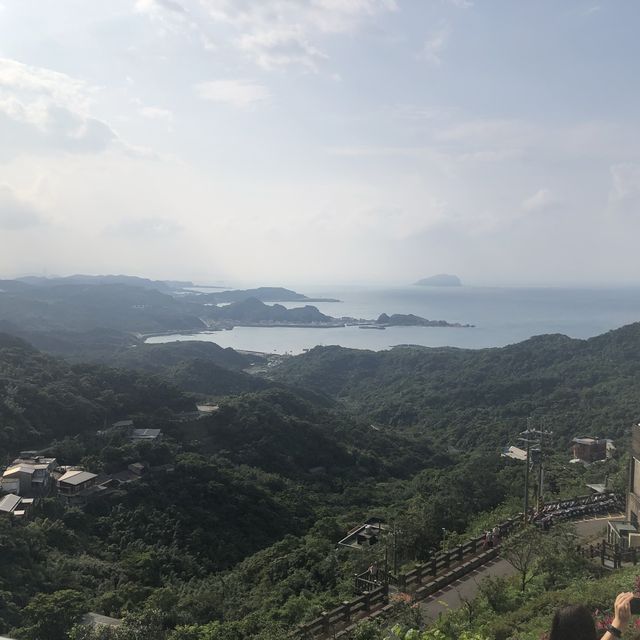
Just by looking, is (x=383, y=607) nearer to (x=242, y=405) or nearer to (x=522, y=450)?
(x=242, y=405)

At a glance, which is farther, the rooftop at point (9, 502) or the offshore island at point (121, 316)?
the offshore island at point (121, 316)

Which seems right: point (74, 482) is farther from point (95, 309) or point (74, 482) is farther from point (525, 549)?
point (95, 309)

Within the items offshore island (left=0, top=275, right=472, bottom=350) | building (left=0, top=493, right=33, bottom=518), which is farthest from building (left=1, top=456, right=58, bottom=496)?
offshore island (left=0, top=275, right=472, bottom=350)

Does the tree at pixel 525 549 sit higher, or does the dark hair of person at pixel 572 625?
the dark hair of person at pixel 572 625

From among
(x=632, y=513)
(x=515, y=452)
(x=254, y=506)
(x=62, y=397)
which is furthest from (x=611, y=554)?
(x=515, y=452)

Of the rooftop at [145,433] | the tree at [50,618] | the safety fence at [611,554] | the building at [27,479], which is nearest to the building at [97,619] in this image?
the tree at [50,618]

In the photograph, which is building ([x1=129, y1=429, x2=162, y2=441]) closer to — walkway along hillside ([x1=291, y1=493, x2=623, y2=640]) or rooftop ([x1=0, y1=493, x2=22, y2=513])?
rooftop ([x1=0, y1=493, x2=22, y2=513])

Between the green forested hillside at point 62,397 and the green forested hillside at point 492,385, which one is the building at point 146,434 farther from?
the green forested hillside at point 492,385
